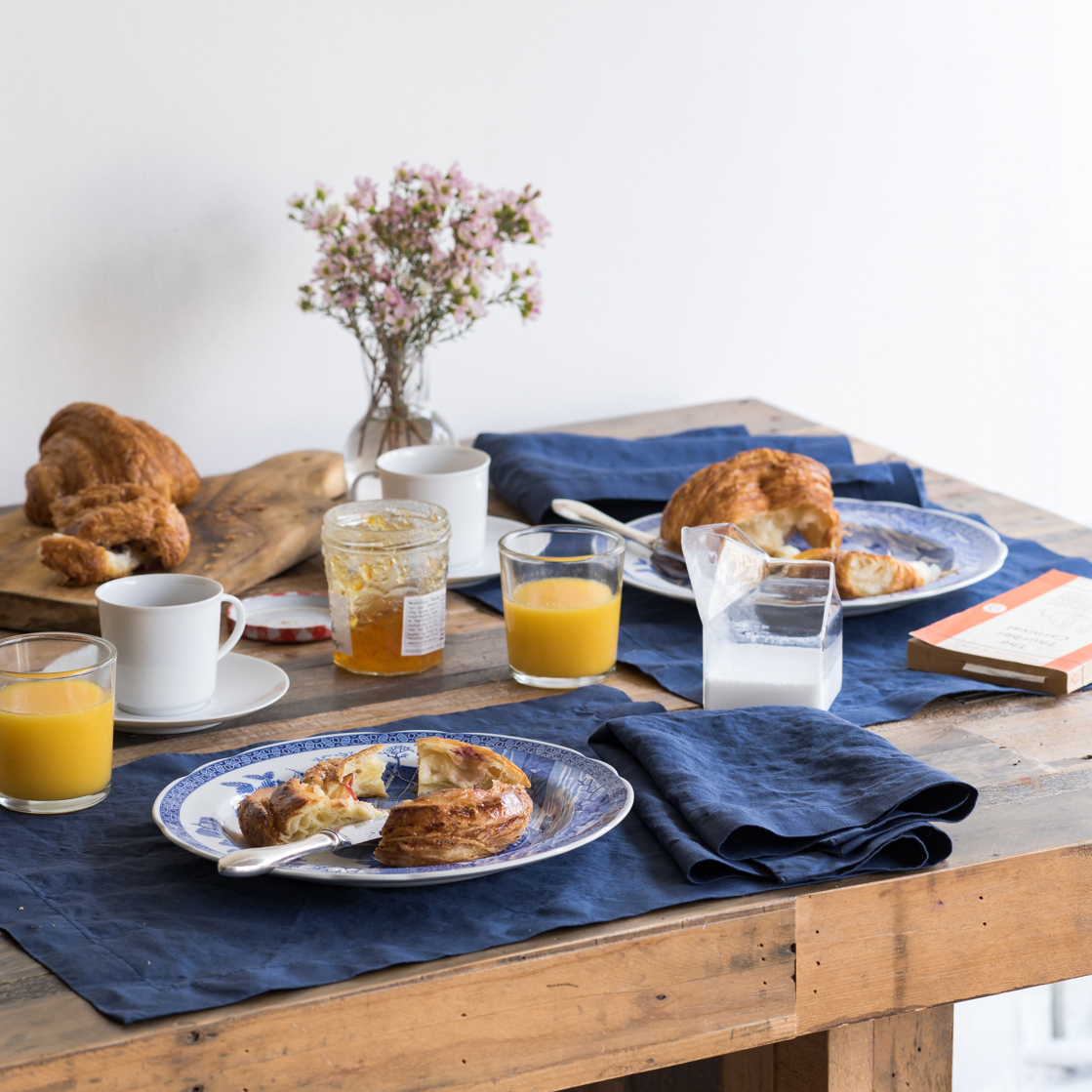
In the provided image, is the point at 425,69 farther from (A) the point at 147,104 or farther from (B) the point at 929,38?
(B) the point at 929,38

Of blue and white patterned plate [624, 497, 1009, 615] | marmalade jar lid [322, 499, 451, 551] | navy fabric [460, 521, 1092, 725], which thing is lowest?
navy fabric [460, 521, 1092, 725]

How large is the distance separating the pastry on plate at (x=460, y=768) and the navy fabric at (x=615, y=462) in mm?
672

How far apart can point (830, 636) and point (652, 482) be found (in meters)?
0.56

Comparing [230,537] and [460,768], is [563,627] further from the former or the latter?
[230,537]

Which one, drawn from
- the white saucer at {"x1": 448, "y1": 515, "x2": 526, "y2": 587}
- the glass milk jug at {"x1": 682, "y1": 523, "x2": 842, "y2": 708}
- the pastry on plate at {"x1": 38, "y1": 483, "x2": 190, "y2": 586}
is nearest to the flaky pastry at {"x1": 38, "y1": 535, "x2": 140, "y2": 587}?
the pastry on plate at {"x1": 38, "y1": 483, "x2": 190, "y2": 586}

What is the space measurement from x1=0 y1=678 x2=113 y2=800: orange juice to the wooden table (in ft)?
0.40

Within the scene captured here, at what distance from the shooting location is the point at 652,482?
1.55 metres

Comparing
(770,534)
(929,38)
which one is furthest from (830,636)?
(929,38)

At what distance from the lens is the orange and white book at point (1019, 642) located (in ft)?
3.52

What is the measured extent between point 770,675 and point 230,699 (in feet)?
1.41

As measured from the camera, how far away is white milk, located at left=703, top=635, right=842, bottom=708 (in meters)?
1.01

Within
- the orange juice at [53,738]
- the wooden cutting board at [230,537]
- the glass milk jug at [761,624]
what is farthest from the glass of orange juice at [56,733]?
the glass milk jug at [761,624]

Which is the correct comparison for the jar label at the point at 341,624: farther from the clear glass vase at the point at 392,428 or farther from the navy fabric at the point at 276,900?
the clear glass vase at the point at 392,428

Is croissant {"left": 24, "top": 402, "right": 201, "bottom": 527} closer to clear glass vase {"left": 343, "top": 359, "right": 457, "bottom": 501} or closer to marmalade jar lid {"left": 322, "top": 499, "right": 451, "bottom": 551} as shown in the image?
clear glass vase {"left": 343, "top": 359, "right": 457, "bottom": 501}
